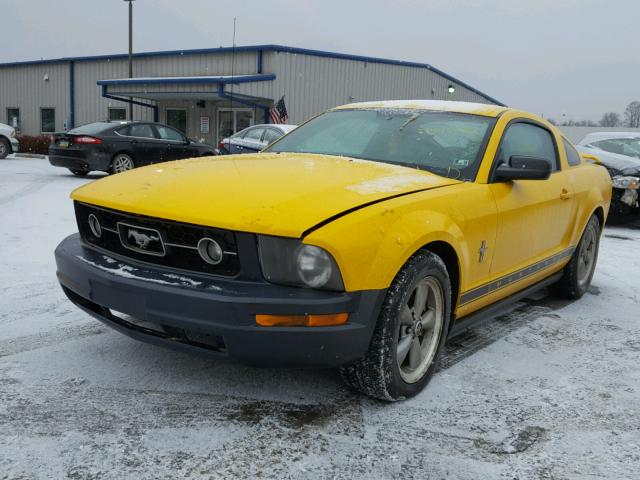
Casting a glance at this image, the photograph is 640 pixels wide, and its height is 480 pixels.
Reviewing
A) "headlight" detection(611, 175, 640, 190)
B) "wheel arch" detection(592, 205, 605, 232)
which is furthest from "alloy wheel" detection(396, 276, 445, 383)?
"headlight" detection(611, 175, 640, 190)

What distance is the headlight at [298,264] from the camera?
238 centimetres

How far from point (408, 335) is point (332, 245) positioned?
0.79m

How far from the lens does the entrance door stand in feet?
76.5

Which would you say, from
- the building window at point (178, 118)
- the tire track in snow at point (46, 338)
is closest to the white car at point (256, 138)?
the tire track in snow at point (46, 338)

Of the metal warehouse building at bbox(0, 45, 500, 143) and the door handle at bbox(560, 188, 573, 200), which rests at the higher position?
the metal warehouse building at bbox(0, 45, 500, 143)

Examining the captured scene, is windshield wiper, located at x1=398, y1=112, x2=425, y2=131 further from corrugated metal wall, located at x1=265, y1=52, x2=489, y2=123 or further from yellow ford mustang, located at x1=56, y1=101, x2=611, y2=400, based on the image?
corrugated metal wall, located at x1=265, y1=52, x2=489, y2=123

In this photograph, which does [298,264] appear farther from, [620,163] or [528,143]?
[620,163]

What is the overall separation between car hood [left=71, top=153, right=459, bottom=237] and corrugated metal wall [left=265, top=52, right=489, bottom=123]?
19351 mm

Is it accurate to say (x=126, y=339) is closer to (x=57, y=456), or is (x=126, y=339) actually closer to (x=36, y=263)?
(x=57, y=456)

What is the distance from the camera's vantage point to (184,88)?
22375 mm

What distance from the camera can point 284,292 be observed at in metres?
2.39

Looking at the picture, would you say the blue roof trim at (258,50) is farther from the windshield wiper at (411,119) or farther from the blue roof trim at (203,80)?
the windshield wiper at (411,119)

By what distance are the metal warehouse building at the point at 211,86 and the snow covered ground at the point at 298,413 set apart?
1604cm

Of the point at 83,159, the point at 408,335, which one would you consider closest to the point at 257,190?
the point at 408,335
